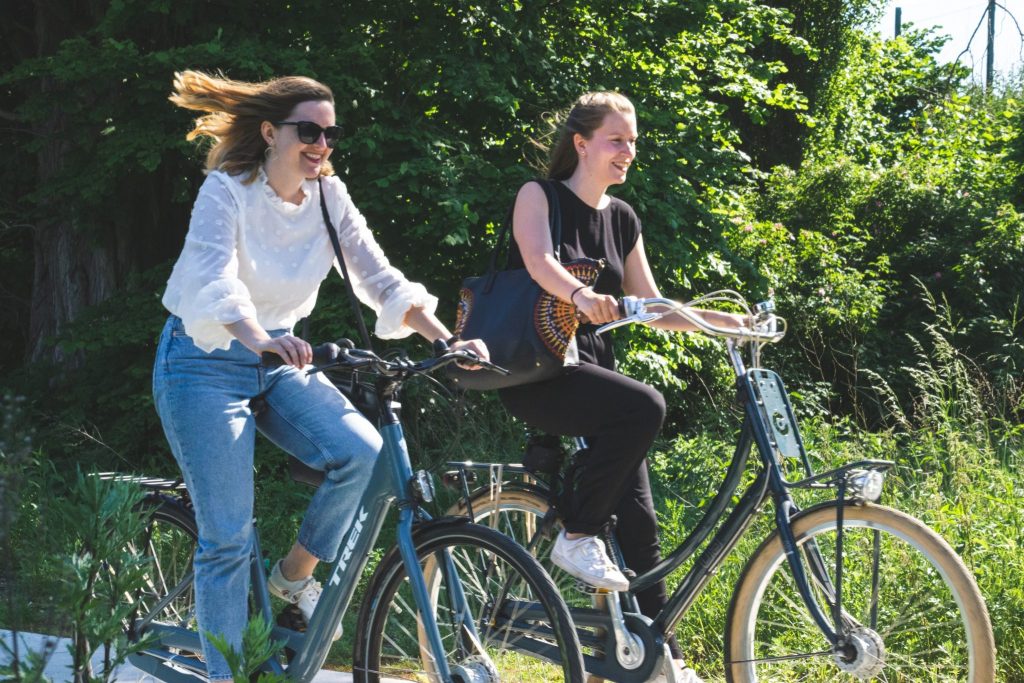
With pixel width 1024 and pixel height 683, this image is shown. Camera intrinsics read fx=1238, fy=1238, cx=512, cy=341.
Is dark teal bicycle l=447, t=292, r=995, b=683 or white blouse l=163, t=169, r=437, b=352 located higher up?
white blouse l=163, t=169, r=437, b=352

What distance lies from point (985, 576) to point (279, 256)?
8.93 ft

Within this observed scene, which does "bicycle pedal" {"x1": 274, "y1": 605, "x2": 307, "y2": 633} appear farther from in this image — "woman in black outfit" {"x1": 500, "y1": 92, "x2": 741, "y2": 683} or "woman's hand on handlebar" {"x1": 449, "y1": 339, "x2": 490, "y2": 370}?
"woman's hand on handlebar" {"x1": 449, "y1": 339, "x2": 490, "y2": 370}

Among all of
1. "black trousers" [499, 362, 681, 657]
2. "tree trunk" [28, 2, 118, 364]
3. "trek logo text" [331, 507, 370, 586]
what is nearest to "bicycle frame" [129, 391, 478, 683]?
"trek logo text" [331, 507, 370, 586]

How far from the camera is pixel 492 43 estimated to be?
8.26m

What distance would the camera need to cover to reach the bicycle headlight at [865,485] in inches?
124

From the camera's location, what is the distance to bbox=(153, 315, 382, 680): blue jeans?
330cm

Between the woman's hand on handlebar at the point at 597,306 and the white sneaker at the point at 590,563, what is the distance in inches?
26.4

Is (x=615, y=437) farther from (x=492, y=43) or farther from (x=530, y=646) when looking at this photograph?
(x=492, y=43)

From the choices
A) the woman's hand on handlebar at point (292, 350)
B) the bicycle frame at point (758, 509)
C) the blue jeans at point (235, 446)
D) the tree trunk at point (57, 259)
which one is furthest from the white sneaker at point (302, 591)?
the tree trunk at point (57, 259)

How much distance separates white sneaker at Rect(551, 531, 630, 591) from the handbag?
0.50 metres

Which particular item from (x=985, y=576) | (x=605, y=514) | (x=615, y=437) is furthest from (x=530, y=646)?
(x=985, y=576)

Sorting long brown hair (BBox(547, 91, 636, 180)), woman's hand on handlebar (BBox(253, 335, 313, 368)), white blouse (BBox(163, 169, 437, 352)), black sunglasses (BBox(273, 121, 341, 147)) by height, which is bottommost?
woman's hand on handlebar (BBox(253, 335, 313, 368))

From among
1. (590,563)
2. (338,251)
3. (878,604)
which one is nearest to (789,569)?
(878,604)

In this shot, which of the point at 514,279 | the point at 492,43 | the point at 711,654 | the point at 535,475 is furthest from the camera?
the point at 492,43
